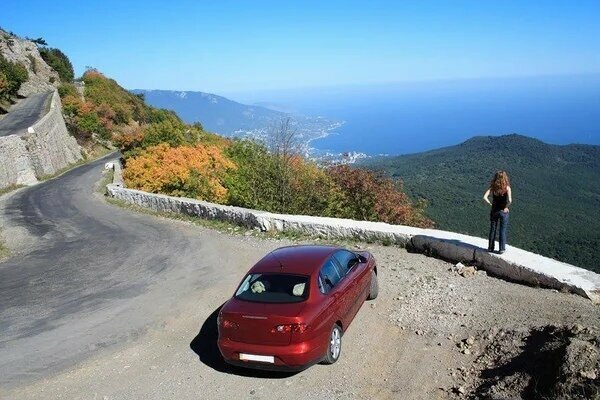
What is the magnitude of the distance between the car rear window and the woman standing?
4546 millimetres

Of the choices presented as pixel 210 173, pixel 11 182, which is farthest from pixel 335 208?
pixel 11 182

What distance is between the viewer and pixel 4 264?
42.0 ft

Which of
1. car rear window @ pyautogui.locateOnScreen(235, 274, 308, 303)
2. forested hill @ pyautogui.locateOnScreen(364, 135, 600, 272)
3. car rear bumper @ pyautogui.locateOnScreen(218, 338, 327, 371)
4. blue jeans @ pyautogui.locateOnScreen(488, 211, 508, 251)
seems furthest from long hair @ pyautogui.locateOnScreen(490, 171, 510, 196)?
forested hill @ pyautogui.locateOnScreen(364, 135, 600, 272)

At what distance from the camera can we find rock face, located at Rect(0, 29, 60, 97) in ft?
158

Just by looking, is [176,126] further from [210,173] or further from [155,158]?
[210,173]

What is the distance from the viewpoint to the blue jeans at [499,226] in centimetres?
891

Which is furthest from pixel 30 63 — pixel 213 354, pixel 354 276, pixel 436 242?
pixel 354 276

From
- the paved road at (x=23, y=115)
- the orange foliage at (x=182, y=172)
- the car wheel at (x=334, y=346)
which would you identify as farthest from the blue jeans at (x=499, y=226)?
the paved road at (x=23, y=115)

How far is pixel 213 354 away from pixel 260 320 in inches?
64.0

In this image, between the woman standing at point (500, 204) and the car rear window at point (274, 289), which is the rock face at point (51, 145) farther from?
the woman standing at point (500, 204)

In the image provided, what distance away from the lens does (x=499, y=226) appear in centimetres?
907

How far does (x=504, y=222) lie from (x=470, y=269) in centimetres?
112

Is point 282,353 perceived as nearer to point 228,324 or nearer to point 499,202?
point 228,324

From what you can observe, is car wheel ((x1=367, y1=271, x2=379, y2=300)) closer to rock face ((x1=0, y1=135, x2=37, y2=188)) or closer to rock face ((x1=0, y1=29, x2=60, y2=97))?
rock face ((x1=0, y1=135, x2=37, y2=188))
